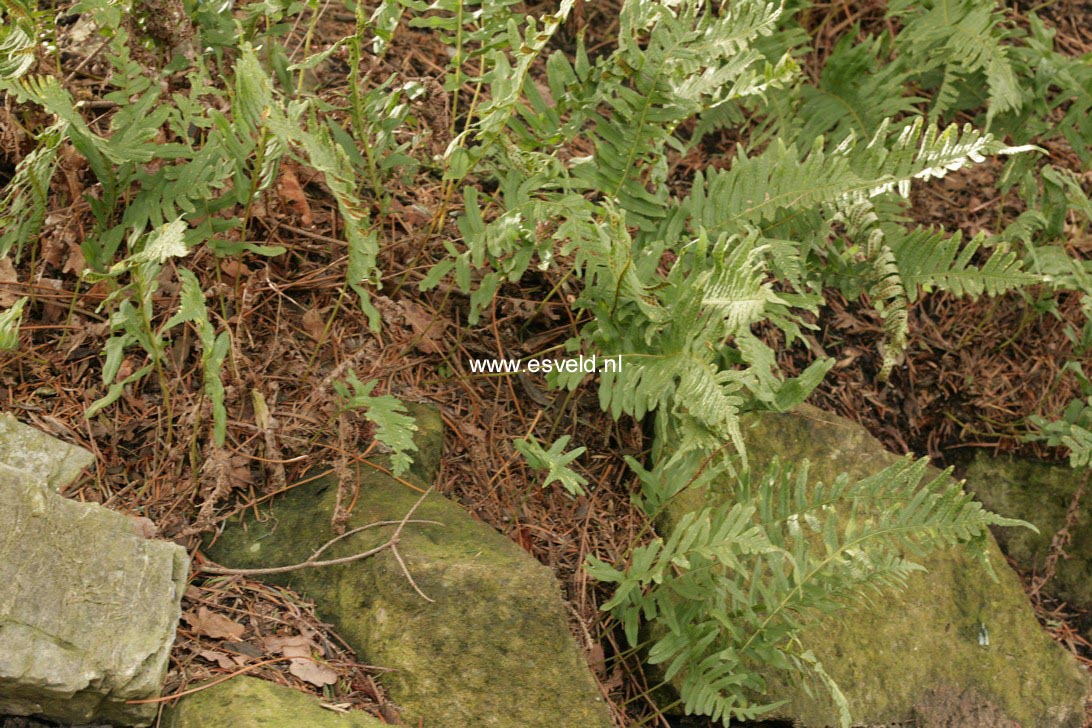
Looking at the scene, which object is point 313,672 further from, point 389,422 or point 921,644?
point 921,644

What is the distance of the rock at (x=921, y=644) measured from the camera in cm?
295

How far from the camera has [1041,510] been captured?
3.72 meters

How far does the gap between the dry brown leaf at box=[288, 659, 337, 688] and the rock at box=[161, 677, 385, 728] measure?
0.08 meters

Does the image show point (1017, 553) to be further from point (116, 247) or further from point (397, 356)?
point (116, 247)

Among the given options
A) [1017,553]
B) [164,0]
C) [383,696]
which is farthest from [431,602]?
[1017,553]

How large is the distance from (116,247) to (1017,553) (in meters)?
3.24

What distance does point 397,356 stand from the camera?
2957mm

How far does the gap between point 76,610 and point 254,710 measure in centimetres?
42

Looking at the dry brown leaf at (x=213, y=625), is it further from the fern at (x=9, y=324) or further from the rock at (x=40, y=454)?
the fern at (x=9, y=324)

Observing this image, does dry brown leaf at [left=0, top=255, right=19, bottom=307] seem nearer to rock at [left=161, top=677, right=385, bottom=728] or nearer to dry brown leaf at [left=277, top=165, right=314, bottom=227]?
dry brown leaf at [left=277, top=165, right=314, bottom=227]

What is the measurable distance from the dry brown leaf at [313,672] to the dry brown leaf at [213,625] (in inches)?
5.9

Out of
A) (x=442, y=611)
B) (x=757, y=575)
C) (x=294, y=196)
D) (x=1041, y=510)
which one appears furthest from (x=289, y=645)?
(x=1041, y=510)

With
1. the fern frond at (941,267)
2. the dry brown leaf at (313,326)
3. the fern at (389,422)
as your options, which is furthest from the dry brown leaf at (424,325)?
the fern frond at (941,267)

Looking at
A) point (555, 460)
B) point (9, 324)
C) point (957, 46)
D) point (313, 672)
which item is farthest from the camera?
Answer: point (957, 46)
